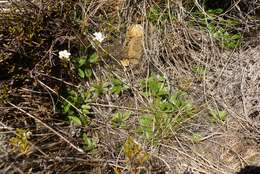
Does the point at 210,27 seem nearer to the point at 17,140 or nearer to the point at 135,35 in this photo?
the point at 135,35

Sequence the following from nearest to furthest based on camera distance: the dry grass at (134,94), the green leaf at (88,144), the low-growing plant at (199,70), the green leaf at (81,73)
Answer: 1. the dry grass at (134,94)
2. the green leaf at (88,144)
3. the green leaf at (81,73)
4. the low-growing plant at (199,70)

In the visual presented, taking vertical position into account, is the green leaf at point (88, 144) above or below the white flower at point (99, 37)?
below

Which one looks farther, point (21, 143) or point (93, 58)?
point (93, 58)

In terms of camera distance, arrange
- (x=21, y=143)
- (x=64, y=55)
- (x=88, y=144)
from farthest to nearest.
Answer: (x=64, y=55), (x=88, y=144), (x=21, y=143)

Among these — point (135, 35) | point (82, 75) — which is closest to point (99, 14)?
point (135, 35)

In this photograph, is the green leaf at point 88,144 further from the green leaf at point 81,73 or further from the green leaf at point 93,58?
the green leaf at point 93,58

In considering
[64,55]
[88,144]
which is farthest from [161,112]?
[64,55]

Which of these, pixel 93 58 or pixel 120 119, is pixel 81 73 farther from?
pixel 120 119

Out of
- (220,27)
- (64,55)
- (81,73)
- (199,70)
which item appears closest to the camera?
(64,55)

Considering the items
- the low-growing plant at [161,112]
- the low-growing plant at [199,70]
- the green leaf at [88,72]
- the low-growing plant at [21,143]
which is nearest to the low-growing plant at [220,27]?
the low-growing plant at [199,70]
